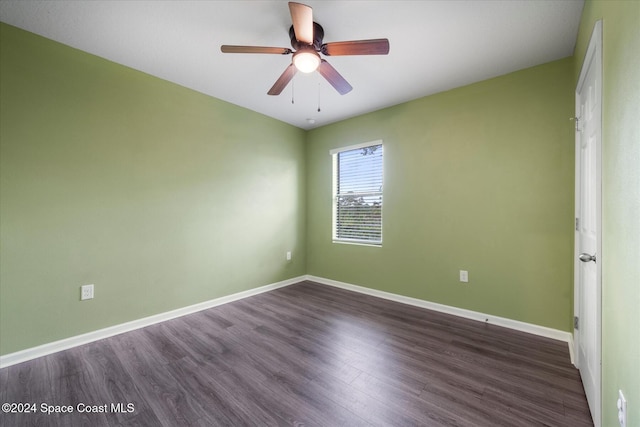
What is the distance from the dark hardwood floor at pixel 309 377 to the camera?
149cm

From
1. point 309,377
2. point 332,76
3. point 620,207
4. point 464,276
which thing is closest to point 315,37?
point 332,76

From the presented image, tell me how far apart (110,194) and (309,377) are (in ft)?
8.08

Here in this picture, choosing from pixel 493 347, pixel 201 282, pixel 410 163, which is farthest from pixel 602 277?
pixel 201 282

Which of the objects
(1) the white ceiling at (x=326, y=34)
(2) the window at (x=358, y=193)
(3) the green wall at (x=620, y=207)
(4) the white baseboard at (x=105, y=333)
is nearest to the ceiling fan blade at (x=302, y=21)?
(1) the white ceiling at (x=326, y=34)

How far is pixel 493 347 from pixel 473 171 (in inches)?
69.5

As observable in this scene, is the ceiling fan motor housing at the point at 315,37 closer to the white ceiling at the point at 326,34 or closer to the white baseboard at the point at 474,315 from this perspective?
the white ceiling at the point at 326,34

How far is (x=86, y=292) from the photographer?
7.59 feet

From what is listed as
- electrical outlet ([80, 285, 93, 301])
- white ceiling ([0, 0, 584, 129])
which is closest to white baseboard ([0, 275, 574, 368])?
electrical outlet ([80, 285, 93, 301])

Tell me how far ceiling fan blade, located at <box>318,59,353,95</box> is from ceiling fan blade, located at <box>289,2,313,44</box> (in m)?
0.23

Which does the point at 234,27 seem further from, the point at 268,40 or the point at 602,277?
the point at 602,277

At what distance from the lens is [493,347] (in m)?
2.22

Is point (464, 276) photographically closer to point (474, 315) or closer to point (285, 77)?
point (474, 315)

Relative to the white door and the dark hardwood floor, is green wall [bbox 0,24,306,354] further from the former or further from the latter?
the white door

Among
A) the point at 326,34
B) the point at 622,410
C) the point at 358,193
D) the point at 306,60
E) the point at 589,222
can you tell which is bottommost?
the point at 622,410
